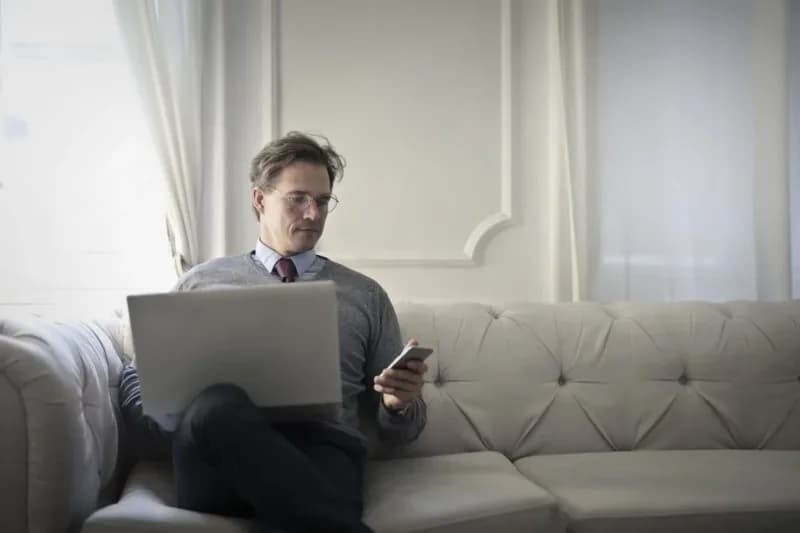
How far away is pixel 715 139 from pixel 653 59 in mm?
337

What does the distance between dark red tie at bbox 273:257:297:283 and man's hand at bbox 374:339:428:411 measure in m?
0.36

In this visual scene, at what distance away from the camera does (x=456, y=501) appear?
51.3 inches

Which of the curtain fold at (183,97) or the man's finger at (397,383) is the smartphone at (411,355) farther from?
the curtain fold at (183,97)

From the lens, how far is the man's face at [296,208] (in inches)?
63.9

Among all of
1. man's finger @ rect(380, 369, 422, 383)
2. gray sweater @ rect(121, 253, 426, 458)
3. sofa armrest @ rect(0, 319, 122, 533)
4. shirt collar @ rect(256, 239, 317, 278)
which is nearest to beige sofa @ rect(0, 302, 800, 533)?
sofa armrest @ rect(0, 319, 122, 533)

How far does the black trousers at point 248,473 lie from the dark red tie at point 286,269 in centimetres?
45

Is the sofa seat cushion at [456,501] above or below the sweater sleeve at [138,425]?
below

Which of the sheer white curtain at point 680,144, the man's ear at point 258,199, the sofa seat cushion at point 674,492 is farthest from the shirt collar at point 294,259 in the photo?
the sheer white curtain at point 680,144

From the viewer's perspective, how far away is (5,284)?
6.63 ft

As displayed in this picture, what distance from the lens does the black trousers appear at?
3.66ft

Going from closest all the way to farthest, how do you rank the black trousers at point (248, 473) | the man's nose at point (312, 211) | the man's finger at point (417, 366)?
the black trousers at point (248, 473)
the man's finger at point (417, 366)
the man's nose at point (312, 211)

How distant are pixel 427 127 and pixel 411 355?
1139mm

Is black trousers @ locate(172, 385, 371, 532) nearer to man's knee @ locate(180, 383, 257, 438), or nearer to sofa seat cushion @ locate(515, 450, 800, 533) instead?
man's knee @ locate(180, 383, 257, 438)

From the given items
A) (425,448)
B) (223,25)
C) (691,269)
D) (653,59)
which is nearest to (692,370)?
(691,269)
